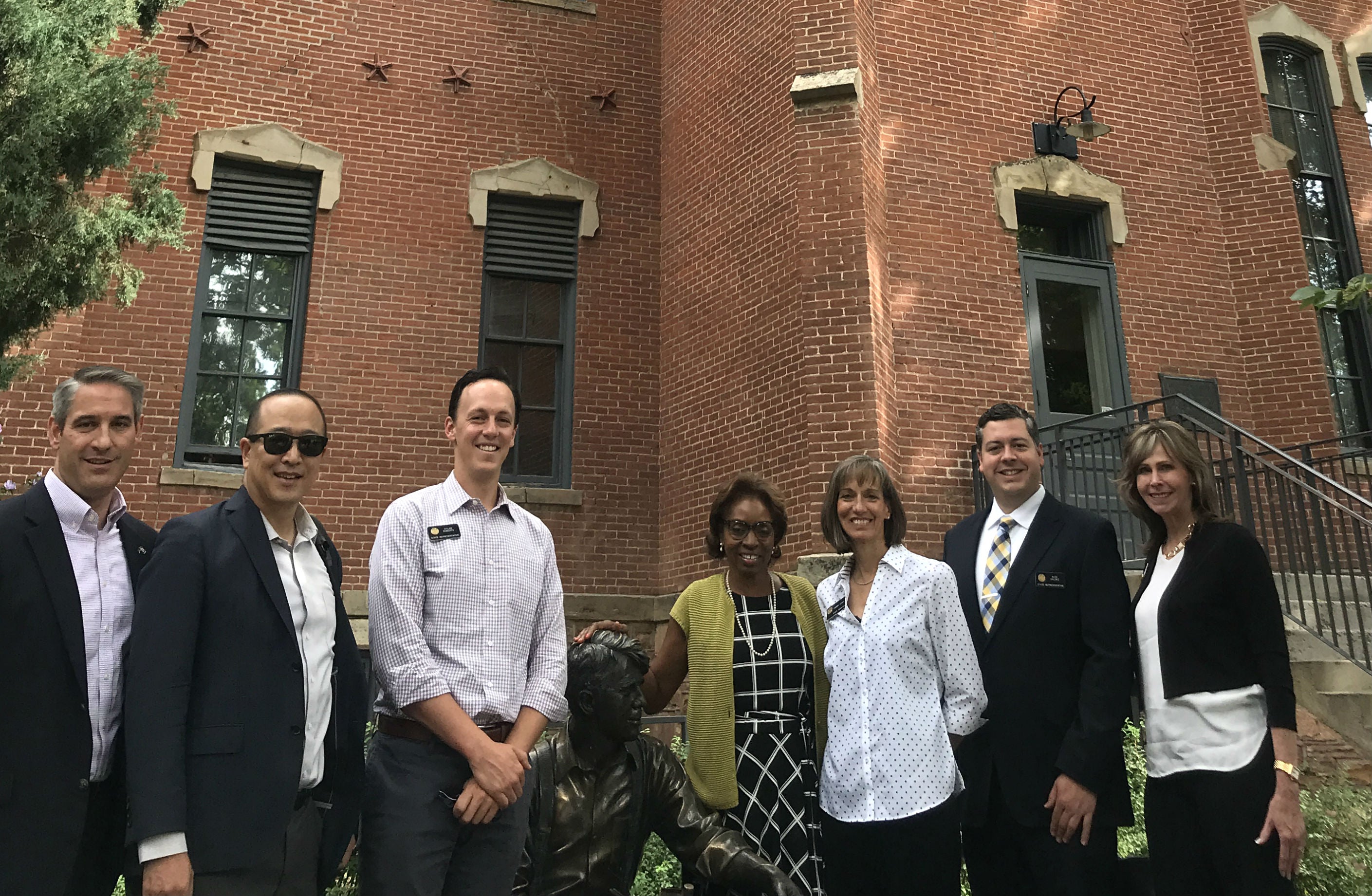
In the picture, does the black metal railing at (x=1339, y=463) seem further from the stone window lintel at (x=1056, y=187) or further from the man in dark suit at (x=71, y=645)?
the man in dark suit at (x=71, y=645)

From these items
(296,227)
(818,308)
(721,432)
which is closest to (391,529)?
(818,308)

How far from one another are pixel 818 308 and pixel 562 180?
352 centimetres

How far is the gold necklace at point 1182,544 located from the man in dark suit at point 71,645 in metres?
3.17

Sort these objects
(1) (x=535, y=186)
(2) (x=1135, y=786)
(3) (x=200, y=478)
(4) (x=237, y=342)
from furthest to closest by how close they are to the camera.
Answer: (1) (x=535, y=186) → (4) (x=237, y=342) → (3) (x=200, y=478) → (2) (x=1135, y=786)

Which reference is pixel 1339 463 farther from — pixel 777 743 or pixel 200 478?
pixel 200 478

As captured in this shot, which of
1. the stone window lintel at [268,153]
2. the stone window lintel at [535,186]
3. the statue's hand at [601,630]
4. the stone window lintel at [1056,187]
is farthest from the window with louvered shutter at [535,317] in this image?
the statue's hand at [601,630]

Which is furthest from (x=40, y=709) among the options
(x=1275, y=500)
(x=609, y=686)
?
(x=1275, y=500)

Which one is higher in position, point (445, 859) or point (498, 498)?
point (498, 498)

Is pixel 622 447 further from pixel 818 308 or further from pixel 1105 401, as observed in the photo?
pixel 1105 401

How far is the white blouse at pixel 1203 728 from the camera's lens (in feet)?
9.76

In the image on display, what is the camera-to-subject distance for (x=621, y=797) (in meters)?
2.94

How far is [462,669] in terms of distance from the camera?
111 inches

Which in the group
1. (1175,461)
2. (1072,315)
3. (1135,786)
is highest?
(1072,315)

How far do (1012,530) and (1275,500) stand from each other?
6.90 meters
